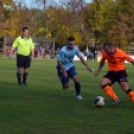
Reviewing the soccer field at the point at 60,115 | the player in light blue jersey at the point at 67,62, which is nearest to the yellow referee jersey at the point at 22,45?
the soccer field at the point at 60,115

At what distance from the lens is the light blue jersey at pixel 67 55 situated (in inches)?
455

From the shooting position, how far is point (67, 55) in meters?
11.6

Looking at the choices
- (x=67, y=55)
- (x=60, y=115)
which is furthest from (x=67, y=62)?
(x=60, y=115)

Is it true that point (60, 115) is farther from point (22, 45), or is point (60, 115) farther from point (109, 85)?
point (22, 45)

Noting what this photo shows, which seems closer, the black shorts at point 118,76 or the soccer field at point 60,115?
the soccer field at point 60,115

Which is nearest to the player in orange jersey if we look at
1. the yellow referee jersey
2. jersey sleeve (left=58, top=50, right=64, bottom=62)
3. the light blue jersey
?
the light blue jersey

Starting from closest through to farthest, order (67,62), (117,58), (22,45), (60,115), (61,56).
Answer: (60,115)
(117,58)
(61,56)
(67,62)
(22,45)

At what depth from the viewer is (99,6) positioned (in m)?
65.1

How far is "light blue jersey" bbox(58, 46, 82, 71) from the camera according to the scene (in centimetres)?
1156

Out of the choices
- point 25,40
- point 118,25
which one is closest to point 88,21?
point 118,25

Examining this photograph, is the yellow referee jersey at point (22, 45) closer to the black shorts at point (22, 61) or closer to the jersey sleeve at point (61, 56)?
the black shorts at point (22, 61)

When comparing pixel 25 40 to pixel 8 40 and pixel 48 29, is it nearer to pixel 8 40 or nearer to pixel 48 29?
pixel 8 40

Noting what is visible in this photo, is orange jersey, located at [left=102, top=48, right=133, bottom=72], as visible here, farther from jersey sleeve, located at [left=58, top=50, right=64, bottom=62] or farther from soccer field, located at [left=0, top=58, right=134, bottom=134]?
jersey sleeve, located at [left=58, top=50, right=64, bottom=62]

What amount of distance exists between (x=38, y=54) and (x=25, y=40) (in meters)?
42.0
